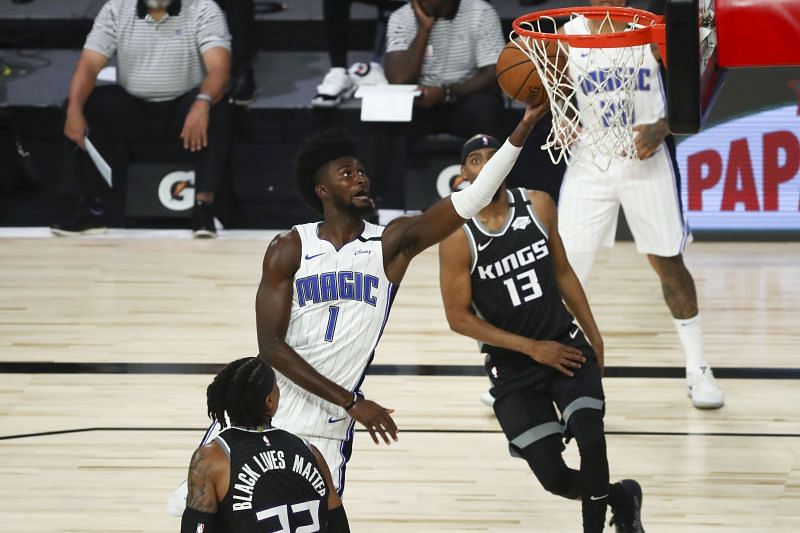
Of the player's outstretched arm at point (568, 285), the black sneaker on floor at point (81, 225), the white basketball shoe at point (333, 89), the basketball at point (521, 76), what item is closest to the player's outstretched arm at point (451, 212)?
the basketball at point (521, 76)

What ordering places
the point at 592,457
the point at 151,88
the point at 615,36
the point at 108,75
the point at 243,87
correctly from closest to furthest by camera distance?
the point at 615,36
the point at 592,457
the point at 151,88
the point at 243,87
the point at 108,75

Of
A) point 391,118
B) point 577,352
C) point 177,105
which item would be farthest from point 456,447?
point 177,105

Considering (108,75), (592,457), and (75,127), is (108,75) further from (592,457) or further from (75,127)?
(592,457)

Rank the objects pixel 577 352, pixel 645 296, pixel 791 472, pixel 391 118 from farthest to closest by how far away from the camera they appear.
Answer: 1. pixel 391 118
2. pixel 645 296
3. pixel 791 472
4. pixel 577 352

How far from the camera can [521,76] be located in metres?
3.89

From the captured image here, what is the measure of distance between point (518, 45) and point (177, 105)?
580cm

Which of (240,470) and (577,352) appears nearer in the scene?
(240,470)

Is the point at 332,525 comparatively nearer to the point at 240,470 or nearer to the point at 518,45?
the point at 240,470

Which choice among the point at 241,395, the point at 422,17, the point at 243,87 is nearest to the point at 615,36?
the point at 241,395

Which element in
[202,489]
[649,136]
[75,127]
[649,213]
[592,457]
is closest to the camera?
[202,489]

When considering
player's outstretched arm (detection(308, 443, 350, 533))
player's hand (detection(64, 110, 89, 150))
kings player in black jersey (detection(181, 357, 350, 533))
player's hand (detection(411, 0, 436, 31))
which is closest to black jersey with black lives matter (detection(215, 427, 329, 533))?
kings player in black jersey (detection(181, 357, 350, 533))

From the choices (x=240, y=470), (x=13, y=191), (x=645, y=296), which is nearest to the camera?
(x=240, y=470)

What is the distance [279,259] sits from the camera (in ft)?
13.5

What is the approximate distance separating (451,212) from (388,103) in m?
5.17
